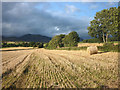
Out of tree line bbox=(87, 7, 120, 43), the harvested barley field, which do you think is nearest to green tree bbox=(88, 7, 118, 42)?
tree line bbox=(87, 7, 120, 43)

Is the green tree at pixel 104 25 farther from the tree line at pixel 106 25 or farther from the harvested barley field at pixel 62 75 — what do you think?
the harvested barley field at pixel 62 75

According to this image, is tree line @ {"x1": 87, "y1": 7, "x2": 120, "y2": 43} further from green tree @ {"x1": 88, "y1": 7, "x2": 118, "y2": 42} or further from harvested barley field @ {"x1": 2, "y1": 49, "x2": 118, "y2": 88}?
harvested barley field @ {"x1": 2, "y1": 49, "x2": 118, "y2": 88}

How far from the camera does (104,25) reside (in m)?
34.6

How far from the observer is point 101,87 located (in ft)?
12.4

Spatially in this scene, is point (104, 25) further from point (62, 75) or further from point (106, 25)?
point (62, 75)

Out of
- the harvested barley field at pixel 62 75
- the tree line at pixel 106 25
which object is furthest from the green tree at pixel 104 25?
the harvested barley field at pixel 62 75

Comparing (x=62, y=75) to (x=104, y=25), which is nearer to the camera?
(x=62, y=75)

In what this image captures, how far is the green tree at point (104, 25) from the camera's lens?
3124 centimetres

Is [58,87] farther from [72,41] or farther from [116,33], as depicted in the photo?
[72,41]

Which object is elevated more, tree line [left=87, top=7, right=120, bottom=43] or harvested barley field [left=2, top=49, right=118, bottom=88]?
tree line [left=87, top=7, right=120, bottom=43]

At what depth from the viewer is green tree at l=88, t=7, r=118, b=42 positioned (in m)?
31.2

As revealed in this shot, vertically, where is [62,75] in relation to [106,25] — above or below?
below

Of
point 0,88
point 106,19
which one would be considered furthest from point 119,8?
point 0,88

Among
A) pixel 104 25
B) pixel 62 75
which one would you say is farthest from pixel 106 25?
pixel 62 75
